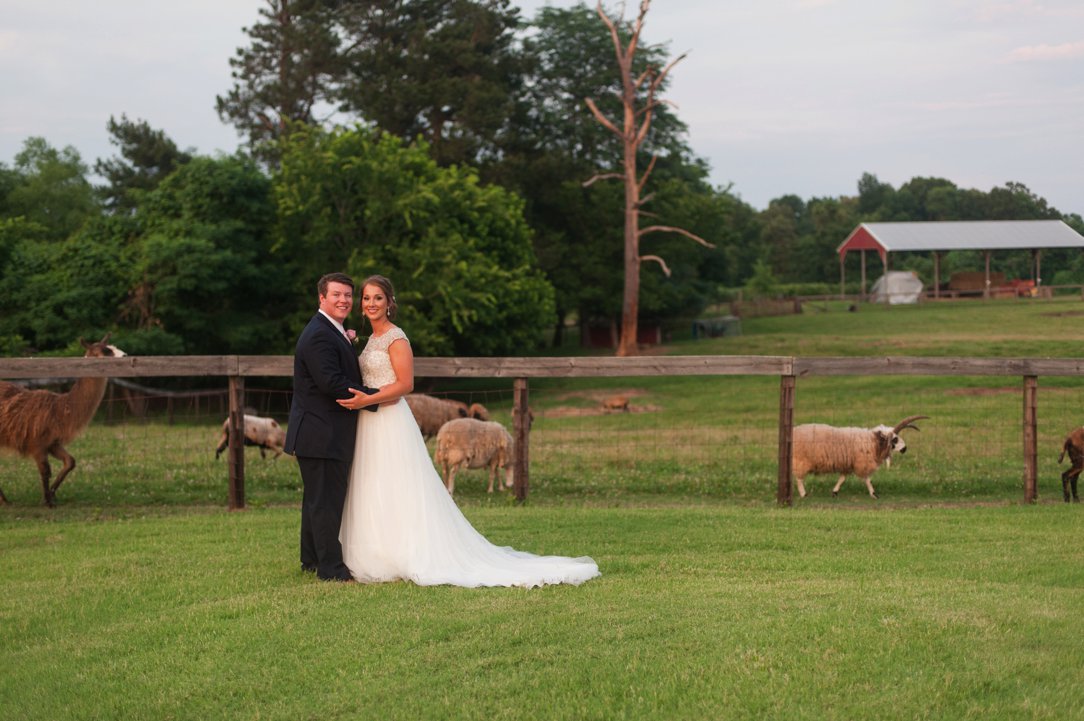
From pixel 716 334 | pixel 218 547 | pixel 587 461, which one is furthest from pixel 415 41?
pixel 218 547

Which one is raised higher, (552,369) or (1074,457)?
(552,369)

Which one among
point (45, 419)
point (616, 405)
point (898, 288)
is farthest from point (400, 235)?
point (898, 288)

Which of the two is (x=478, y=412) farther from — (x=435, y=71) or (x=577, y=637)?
(x=435, y=71)

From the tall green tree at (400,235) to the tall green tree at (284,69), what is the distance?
35.0ft

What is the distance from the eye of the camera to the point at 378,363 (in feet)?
27.2

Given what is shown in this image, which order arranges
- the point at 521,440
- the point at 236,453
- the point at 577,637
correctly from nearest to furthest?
the point at 577,637 < the point at 236,453 < the point at 521,440

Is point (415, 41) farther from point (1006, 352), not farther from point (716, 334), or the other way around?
point (1006, 352)

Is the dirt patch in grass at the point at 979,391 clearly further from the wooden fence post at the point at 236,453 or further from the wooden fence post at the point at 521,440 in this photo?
the wooden fence post at the point at 236,453

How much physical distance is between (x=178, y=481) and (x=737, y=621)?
34.1 feet

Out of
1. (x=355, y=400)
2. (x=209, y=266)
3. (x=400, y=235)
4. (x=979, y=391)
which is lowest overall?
(x=979, y=391)

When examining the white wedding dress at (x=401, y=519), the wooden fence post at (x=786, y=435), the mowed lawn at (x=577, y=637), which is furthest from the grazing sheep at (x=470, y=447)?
the white wedding dress at (x=401, y=519)

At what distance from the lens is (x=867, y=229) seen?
58.1 metres

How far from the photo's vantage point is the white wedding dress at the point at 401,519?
319 inches

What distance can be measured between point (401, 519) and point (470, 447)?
620cm
